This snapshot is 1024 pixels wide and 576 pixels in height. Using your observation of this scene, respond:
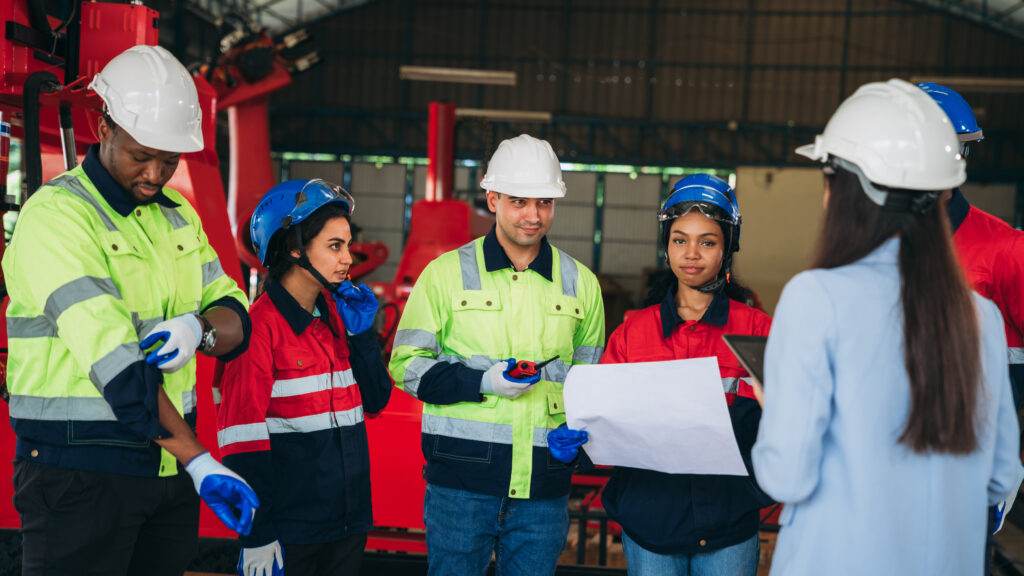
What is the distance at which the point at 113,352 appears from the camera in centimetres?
181

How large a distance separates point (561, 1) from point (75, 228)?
21.0 m

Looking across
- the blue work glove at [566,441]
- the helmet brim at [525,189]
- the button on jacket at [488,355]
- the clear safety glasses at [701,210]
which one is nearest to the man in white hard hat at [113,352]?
the button on jacket at [488,355]

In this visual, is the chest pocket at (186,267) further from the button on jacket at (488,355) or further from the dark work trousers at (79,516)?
the button on jacket at (488,355)

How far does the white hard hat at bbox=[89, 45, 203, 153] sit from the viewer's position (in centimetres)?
202

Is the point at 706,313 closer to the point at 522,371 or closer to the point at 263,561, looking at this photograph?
the point at 522,371

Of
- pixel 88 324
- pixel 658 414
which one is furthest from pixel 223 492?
pixel 658 414

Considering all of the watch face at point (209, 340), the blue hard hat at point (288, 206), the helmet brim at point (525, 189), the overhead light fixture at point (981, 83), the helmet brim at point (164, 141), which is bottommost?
the watch face at point (209, 340)

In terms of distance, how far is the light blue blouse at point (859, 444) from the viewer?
5.03ft

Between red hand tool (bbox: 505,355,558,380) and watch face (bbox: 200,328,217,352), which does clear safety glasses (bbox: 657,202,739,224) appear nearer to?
red hand tool (bbox: 505,355,558,380)

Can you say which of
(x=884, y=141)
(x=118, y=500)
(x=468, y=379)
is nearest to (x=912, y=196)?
(x=884, y=141)

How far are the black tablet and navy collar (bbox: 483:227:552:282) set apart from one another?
91 centimetres

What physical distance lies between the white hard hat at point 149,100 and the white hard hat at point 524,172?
37.9 inches

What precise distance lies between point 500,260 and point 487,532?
0.84 m

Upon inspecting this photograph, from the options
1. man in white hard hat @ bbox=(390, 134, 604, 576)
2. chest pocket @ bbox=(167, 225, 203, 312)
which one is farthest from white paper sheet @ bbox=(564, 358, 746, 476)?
chest pocket @ bbox=(167, 225, 203, 312)
